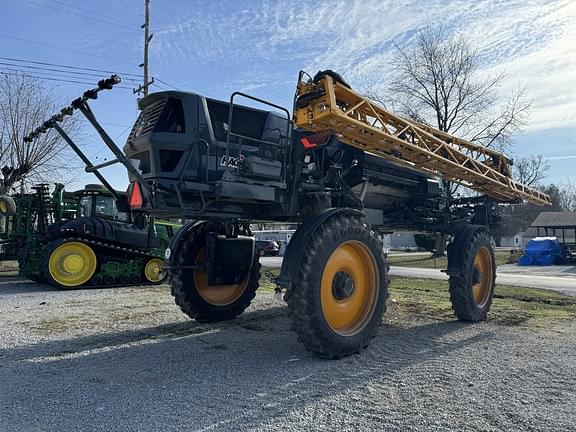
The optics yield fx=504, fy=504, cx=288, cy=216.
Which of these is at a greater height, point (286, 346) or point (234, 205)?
point (234, 205)

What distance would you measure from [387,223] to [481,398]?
169 inches

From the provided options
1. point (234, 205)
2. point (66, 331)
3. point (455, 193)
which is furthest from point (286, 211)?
point (455, 193)

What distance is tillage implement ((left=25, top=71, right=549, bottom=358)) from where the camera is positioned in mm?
5383

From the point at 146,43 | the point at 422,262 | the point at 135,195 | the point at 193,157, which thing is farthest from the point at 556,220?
the point at 135,195

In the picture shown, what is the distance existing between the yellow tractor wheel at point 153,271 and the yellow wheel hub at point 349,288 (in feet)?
31.8

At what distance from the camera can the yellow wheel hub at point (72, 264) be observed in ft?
43.5

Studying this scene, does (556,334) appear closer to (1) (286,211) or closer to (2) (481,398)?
(2) (481,398)

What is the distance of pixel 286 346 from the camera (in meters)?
6.14

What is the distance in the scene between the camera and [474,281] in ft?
25.8

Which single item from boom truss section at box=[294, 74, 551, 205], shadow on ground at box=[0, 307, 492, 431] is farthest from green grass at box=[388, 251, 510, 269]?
shadow on ground at box=[0, 307, 492, 431]

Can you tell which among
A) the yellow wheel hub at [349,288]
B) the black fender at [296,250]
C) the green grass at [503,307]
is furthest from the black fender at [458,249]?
the black fender at [296,250]

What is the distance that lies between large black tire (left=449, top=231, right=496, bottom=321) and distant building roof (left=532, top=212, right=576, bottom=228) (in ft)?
135

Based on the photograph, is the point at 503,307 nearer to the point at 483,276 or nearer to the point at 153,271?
the point at 483,276

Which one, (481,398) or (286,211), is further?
(286,211)
